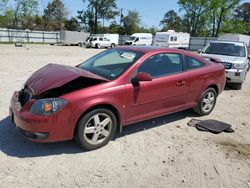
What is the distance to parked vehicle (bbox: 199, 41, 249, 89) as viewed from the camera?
8.16m

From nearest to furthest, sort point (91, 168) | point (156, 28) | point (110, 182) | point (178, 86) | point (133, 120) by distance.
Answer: point (110, 182) < point (91, 168) < point (133, 120) < point (178, 86) < point (156, 28)

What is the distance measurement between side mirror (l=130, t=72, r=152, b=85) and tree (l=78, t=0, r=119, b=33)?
56.5m

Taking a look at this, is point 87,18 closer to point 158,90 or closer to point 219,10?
point 219,10

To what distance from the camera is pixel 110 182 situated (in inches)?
120

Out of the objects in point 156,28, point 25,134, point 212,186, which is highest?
point 156,28

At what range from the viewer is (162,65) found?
4555 millimetres

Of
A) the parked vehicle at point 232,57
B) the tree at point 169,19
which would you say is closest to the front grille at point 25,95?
the parked vehicle at point 232,57

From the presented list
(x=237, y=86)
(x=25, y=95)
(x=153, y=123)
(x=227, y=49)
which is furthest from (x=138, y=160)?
(x=227, y=49)

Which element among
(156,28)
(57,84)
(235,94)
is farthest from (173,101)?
(156,28)

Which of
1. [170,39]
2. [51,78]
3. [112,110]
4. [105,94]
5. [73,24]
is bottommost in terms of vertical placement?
[112,110]

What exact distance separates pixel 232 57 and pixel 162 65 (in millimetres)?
5171

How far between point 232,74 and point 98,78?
591cm

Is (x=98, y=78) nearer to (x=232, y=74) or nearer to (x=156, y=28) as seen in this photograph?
(x=232, y=74)

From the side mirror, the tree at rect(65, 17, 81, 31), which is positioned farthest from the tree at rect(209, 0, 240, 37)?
the side mirror
